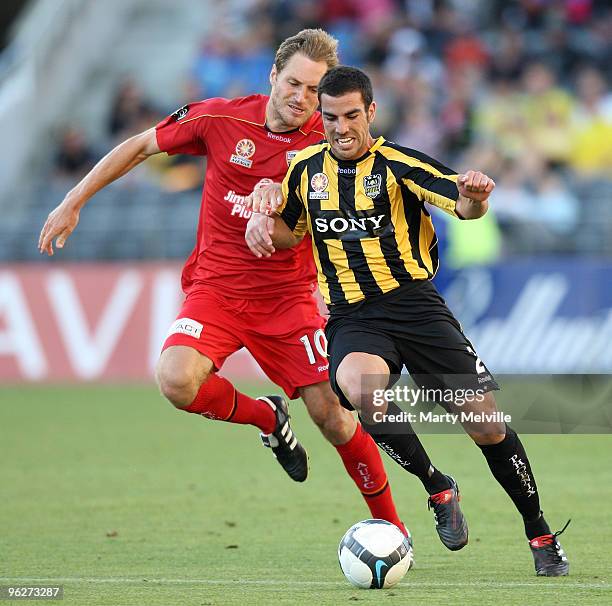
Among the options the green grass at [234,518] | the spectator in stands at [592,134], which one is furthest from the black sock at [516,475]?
the spectator in stands at [592,134]

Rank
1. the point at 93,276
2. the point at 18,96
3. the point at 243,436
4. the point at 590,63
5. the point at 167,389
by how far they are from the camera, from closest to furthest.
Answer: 1. the point at 167,389
2. the point at 243,436
3. the point at 93,276
4. the point at 590,63
5. the point at 18,96

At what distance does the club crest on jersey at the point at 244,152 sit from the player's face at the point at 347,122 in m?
1.10

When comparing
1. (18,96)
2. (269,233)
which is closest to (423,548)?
(269,233)

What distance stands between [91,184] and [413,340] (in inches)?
78.0

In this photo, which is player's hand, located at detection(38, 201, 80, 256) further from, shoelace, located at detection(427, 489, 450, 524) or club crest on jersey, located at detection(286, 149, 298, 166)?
shoelace, located at detection(427, 489, 450, 524)

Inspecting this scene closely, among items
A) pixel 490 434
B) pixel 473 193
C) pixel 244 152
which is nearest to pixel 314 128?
pixel 244 152

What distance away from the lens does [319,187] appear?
6160 mm

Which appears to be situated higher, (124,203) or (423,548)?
(423,548)

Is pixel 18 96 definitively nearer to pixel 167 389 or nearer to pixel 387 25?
pixel 387 25

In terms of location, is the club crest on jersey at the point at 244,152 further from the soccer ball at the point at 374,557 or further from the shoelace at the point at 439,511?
the soccer ball at the point at 374,557

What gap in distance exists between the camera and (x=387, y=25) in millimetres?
17531

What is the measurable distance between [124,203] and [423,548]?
10.8m

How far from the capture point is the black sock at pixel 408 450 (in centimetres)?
599

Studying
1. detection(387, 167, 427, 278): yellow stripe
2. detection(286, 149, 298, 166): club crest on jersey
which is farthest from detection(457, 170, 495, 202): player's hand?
detection(286, 149, 298, 166): club crest on jersey
